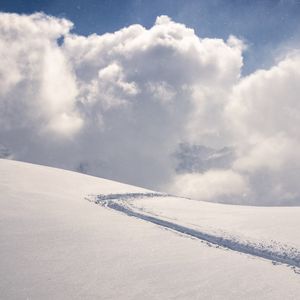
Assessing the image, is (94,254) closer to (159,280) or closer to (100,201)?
(159,280)

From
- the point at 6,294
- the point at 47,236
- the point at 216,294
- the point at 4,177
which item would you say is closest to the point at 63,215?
the point at 47,236

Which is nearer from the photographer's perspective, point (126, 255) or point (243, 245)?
point (126, 255)

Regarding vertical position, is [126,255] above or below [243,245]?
below

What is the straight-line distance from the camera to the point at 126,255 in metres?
10.6

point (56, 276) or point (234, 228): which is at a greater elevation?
point (234, 228)

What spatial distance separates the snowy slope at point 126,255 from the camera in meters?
8.17

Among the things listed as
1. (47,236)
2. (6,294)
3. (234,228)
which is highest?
(234,228)

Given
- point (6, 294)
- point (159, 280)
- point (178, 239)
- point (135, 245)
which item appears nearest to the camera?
point (6, 294)

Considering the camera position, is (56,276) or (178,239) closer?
(56,276)

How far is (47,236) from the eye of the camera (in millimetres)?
11797

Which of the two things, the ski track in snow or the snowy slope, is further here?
the ski track in snow

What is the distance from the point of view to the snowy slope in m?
8.17

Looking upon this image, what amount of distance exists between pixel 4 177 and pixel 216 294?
66.0ft

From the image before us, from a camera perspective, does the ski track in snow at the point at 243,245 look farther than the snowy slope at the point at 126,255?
Yes
